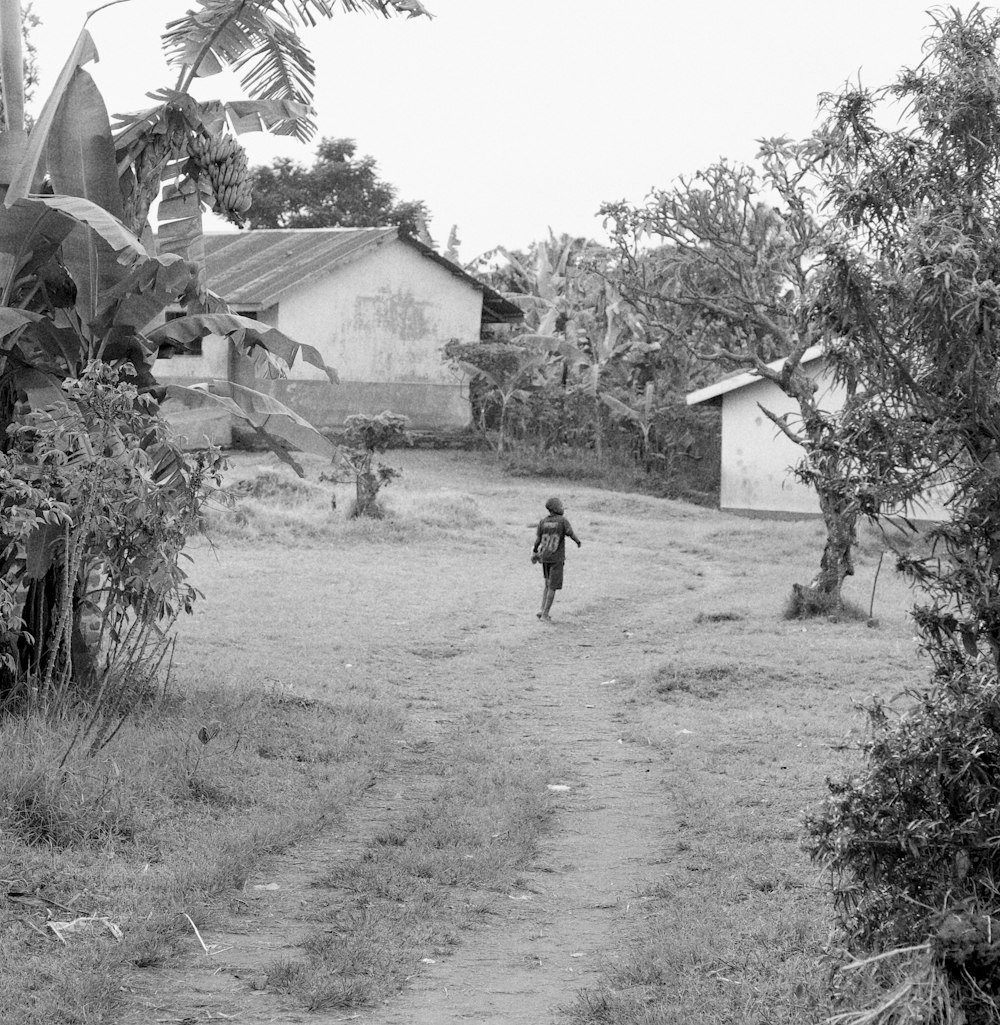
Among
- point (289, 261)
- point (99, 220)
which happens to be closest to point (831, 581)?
point (99, 220)

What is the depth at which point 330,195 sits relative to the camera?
161 ft

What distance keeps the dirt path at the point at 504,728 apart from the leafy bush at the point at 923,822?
1.23 meters

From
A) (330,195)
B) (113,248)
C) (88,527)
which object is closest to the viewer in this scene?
(88,527)

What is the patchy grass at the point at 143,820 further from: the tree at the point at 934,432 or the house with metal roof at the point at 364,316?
the house with metal roof at the point at 364,316

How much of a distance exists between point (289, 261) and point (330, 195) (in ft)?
58.1

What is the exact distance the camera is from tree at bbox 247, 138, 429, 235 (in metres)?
48.1

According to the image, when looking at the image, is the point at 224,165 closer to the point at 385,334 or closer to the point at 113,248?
the point at 113,248

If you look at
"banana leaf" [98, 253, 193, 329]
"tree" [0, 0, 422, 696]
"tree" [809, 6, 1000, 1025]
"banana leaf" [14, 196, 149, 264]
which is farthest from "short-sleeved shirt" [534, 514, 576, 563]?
"tree" [809, 6, 1000, 1025]

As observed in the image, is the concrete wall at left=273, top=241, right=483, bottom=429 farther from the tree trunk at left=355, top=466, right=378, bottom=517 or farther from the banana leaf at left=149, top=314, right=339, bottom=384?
the banana leaf at left=149, top=314, right=339, bottom=384

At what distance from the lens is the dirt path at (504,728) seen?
4875 millimetres

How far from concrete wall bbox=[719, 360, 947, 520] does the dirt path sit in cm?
640

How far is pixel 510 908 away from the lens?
5844 mm

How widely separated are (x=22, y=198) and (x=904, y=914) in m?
6.23

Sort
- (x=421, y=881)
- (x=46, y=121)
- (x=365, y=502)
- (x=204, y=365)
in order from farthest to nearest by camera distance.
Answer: (x=204, y=365), (x=365, y=502), (x=46, y=121), (x=421, y=881)
